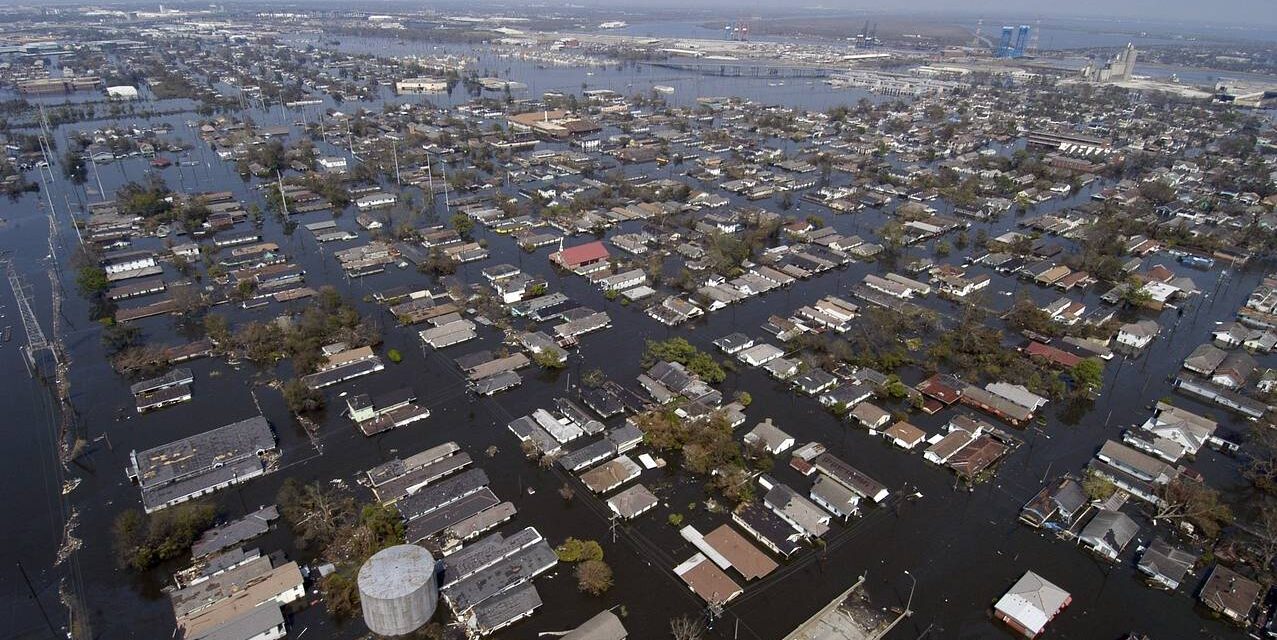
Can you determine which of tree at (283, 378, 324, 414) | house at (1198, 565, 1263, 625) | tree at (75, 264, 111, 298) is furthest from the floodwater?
tree at (75, 264, 111, 298)

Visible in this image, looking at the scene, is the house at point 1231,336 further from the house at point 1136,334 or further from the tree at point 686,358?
the tree at point 686,358

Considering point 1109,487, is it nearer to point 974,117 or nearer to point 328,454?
point 328,454

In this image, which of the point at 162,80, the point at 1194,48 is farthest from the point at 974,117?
the point at 1194,48

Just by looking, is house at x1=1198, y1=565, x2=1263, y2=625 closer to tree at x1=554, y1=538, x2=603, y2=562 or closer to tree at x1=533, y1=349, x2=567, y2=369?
tree at x1=554, y1=538, x2=603, y2=562

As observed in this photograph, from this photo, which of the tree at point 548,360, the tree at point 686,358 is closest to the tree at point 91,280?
the tree at point 548,360

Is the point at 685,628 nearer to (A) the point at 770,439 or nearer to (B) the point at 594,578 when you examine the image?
(B) the point at 594,578
